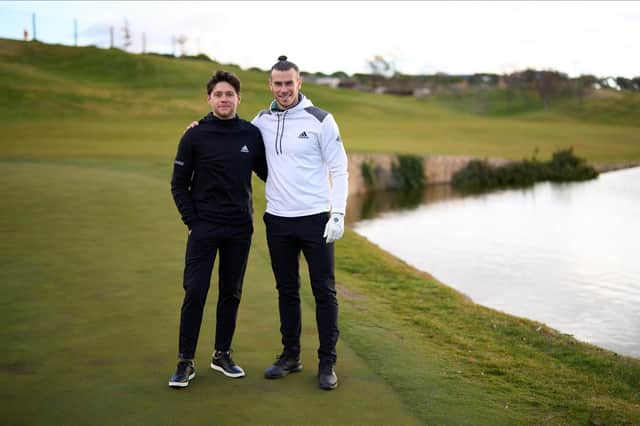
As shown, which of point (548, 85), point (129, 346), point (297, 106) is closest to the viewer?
point (297, 106)

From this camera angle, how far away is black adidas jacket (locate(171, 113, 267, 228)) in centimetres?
556

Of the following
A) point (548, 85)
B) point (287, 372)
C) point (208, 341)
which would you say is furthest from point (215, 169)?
point (548, 85)

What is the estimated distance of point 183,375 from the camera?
5.41 metres

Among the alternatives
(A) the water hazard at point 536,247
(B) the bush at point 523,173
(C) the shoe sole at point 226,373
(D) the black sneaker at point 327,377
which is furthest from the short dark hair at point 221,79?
(B) the bush at point 523,173

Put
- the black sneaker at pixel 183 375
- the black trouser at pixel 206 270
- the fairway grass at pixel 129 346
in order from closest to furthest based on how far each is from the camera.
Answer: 1. the fairway grass at pixel 129 346
2. the black sneaker at pixel 183 375
3. the black trouser at pixel 206 270

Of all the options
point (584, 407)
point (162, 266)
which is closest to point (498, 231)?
point (162, 266)

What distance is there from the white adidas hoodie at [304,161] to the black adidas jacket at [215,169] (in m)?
0.23

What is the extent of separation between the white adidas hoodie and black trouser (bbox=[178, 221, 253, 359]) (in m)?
0.43

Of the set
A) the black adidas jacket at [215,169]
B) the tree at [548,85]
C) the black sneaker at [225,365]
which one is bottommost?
the black sneaker at [225,365]

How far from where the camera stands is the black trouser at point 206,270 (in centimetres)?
561

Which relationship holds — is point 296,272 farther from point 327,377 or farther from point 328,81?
point 328,81

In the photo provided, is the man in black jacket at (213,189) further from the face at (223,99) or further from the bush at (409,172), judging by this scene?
the bush at (409,172)

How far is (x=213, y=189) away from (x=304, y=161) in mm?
740

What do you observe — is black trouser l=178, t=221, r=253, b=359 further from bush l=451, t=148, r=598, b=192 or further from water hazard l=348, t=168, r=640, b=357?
bush l=451, t=148, r=598, b=192
